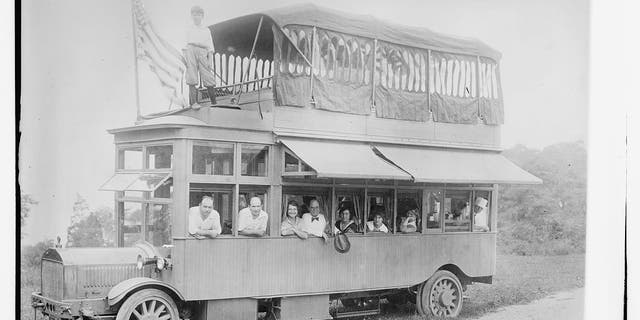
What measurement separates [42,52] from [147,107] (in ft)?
2.39

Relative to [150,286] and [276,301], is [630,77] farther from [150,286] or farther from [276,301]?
[150,286]

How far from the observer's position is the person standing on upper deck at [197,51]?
16.2 ft

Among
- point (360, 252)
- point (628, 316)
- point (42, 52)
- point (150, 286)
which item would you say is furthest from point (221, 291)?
point (628, 316)

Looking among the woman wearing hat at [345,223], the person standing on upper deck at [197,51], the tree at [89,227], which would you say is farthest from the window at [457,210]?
the tree at [89,227]

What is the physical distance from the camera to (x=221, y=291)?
509 cm

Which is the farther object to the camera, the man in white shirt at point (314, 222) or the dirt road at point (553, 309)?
the dirt road at point (553, 309)

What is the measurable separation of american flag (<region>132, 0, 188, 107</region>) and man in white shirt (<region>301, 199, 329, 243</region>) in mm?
1236

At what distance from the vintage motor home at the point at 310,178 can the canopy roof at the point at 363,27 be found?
11mm

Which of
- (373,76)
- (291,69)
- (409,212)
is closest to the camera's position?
(291,69)

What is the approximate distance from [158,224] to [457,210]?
8.52 ft

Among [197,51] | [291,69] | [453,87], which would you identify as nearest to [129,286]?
[197,51]

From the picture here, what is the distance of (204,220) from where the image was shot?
16.4 ft

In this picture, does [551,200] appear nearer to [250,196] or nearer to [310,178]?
[310,178]

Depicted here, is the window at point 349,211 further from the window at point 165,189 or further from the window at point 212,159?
the window at point 165,189
